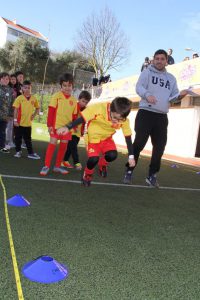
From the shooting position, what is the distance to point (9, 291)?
81.7 inches

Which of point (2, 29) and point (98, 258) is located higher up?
point (2, 29)

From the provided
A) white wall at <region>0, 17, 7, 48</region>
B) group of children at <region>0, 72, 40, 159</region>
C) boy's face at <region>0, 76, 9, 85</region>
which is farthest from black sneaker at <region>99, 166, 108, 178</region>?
white wall at <region>0, 17, 7, 48</region>

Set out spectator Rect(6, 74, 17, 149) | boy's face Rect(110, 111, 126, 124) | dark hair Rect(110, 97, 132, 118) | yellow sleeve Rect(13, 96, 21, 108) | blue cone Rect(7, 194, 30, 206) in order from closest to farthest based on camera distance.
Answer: blue cone Rect(7, 194, 30, 206)
dark hair Rect(110, 97, 132, 118)
boy's face Rect(110, 111, 126, 124)
yellow sleeve Rect(13, 96, 21, 108)
spectator Rect(6, 74, 17, 149)

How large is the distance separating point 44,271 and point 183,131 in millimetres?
13845

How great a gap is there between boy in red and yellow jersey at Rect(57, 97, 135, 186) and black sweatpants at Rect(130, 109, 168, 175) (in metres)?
0.52

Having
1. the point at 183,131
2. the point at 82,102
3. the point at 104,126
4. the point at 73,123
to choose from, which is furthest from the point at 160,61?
the point at 183,131

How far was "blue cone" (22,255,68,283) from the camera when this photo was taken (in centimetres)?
225

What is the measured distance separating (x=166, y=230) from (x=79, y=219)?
80 cm

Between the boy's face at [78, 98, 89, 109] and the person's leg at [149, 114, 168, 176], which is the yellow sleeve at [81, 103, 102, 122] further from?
the boy's face at [78, 98, 89, 109]

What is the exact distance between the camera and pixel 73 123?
4.69 meters

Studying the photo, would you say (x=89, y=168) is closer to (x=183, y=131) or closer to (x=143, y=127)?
(x=143, y=127)

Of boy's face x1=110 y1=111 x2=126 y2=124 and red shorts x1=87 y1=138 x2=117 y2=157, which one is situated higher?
boy's face x1=110 y1=111 x2=126 y2=124

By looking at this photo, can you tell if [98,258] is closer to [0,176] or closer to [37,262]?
[37,262]

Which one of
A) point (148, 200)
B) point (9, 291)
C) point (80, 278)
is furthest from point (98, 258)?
point (148, 200)
